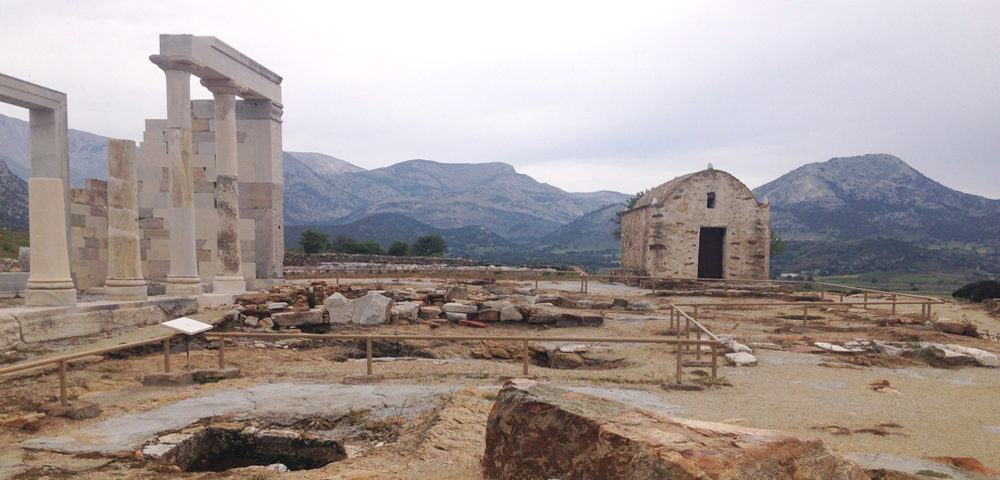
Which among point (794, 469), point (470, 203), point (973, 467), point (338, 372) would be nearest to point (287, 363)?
point (338, 372)

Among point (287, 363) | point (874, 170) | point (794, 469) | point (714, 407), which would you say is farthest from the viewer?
point (874, 170)

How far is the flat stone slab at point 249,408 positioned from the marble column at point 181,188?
24.4ft

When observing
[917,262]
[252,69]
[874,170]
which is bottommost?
[917,262]

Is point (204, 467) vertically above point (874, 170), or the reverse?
point (874, 170)

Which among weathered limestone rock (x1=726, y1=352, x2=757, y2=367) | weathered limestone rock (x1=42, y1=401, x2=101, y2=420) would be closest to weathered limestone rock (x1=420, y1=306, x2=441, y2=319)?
weathered limestone rock (x1=726, y1=352, x2=757, y2=367)

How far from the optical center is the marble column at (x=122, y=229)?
41.6ft

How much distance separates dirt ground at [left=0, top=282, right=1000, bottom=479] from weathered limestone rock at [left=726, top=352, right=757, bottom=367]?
0.55ft

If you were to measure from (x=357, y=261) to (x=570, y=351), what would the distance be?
2308 centimetres

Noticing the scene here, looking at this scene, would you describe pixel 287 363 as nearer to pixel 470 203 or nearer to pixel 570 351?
pixel 570 351

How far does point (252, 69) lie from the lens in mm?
15961

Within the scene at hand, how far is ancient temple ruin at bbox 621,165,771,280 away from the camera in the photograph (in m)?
27.2

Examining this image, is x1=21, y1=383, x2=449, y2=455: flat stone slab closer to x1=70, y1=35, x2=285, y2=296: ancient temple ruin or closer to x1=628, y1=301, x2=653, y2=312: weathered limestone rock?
x1=70, y1=35, x2=285, y2=296: ancient temple ruin

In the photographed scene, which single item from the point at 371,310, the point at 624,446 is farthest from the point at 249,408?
the point at 371,310

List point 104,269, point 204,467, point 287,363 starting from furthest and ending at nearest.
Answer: point 104,269 < point 287,363 < point 204,467
